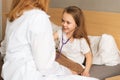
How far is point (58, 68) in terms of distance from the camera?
1536 millimetres

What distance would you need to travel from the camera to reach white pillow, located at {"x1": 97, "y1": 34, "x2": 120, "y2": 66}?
215 cm

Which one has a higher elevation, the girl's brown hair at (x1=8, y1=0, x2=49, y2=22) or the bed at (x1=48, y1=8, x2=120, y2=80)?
the girl's brown hair at (x1=8, y1=0, x2=49, y2=22)

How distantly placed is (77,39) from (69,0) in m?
0.80

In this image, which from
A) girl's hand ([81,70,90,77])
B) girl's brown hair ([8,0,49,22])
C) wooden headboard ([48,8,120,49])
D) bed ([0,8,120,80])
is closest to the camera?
girl's brown hair ([8,0,49,22])

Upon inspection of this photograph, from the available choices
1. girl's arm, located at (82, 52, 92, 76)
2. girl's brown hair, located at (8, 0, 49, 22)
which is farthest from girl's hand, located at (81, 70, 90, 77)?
girl's brown hair, located at (8, 0, 49, 22)

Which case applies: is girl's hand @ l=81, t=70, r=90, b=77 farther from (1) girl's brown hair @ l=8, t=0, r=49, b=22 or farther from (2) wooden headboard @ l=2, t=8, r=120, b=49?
(1) girl's brown hair @ l=8, t=0, r=49, b=22

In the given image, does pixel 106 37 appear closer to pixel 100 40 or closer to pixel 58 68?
pixel 100 40

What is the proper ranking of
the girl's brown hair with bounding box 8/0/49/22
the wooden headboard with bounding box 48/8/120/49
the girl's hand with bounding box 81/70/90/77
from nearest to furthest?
the girl's brown hair with bounding box 8/0/49/22, the girl's hand with bounding box 81/70/90/77, the wooden headboard with bounding box 48/8/120/49

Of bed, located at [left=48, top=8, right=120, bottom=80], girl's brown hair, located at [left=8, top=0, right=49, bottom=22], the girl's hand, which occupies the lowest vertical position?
the girl's hand

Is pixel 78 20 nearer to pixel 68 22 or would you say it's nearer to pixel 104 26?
pixel 68 22

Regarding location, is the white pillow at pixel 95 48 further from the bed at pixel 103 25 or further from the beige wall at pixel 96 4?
the beige wall at pixel 96 4

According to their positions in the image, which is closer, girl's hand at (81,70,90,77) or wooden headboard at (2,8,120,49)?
girl's hand at (81,70,90,77)

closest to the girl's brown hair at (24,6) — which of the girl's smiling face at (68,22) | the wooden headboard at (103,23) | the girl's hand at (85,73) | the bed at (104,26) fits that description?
the girl's smiling face at (68,22)

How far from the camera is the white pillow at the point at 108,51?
2.15 meters
